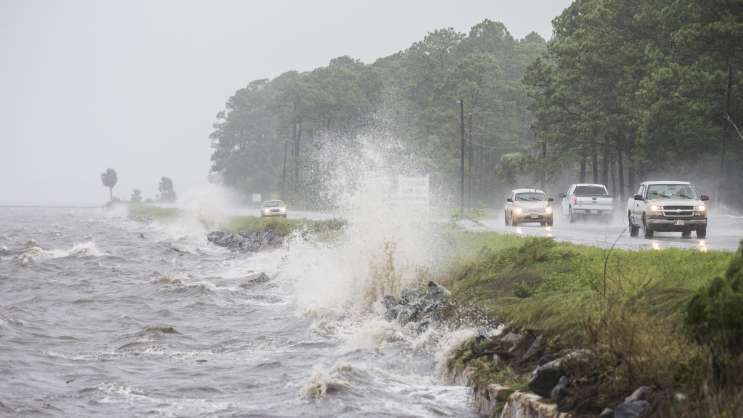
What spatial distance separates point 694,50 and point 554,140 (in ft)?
60.8

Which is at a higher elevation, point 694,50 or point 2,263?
point 694,50

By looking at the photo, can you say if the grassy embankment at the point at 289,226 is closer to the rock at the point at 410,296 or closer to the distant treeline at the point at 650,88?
the rock at the point at 410,296

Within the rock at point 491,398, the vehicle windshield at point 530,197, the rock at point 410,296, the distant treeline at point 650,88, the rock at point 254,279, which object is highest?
the distant treeline at point 650,88

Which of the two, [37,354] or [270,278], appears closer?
[37,354]

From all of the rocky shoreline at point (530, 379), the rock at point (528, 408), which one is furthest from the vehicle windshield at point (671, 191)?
the rock at point (528, 408)

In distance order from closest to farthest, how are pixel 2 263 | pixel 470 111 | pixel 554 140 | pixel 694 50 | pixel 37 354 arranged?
pixel 37 354 < pixel 2 263 < pixel 694 50 < pixel 554 140 < pixel 470 111

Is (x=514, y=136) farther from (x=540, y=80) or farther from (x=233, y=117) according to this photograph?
(x=233, y=117)

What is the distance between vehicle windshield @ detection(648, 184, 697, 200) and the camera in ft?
103

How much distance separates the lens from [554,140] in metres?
70.1

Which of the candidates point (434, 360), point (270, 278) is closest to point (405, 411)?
point (434, 360)

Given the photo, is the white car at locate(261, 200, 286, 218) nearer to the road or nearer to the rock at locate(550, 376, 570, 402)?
the road

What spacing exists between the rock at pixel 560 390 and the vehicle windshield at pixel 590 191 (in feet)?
127

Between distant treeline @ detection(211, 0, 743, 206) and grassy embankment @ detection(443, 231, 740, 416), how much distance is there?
2.44m

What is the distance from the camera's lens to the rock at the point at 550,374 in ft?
34.4
